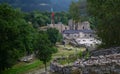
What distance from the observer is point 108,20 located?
32.4 metres

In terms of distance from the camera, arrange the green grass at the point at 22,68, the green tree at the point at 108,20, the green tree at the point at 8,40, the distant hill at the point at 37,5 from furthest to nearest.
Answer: the distant hill at the point at 37,5, the green grass at the point at 22,68, the green tree at the point at 8,40, the green tree at the point at 108,20

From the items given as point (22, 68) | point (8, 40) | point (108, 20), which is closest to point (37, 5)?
point (22, 68)

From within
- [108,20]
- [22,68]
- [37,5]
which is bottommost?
[22,68]

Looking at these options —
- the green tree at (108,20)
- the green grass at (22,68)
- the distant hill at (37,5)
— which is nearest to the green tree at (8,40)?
the green grass at (22,68)

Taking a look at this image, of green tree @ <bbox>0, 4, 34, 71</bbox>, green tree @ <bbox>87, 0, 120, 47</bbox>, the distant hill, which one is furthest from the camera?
the distant hill

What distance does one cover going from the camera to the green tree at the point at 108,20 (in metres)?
31.9

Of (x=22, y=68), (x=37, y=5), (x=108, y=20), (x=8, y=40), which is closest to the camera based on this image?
(x=108, y=20)

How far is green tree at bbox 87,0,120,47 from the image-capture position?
3191 centimetres

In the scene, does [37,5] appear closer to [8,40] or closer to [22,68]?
[22,68]

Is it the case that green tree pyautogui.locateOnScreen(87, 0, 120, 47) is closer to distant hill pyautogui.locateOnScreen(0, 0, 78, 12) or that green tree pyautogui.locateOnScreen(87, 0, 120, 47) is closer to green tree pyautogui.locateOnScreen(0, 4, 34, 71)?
green tree pyautogui.locateOnScreen(0, 4, 34, 71)

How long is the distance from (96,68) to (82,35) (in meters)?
88.9

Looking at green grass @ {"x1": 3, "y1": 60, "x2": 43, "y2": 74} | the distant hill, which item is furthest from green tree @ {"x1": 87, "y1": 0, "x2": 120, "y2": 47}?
the distant hill

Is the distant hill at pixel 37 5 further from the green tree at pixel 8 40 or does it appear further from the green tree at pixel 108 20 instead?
the green tree at pixel 108 20

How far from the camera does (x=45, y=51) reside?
3894 centimetres
